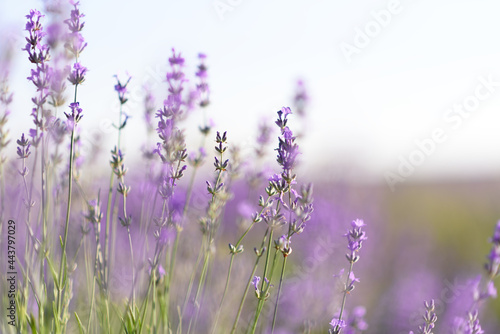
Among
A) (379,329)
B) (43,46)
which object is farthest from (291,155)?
(379,329)

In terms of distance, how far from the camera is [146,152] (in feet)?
8.16

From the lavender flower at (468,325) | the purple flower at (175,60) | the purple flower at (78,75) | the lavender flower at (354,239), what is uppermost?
the purple flower at (175,60)

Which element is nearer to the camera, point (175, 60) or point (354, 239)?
point (354, 239)

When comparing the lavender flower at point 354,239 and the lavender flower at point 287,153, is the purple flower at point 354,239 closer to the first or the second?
the lavender flower at point 354,239

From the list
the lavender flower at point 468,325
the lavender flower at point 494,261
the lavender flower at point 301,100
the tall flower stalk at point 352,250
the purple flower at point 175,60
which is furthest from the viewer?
the lavender flower at point 301,100

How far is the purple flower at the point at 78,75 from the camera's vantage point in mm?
1950

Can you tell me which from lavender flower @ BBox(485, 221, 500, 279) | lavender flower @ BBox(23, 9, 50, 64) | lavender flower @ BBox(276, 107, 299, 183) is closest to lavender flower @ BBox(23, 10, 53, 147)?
lavender flower @ BBox(23, 9, 50, 64)

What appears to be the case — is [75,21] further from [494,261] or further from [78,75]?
[494,261]

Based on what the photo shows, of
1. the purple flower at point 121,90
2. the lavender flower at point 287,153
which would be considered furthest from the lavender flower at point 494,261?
the purple flower at point 121,90

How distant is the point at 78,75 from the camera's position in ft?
6.39

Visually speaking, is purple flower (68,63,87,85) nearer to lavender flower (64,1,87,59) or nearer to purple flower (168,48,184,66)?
lavender flower (64,1,87,59)

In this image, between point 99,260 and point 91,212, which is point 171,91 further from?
point 99,260

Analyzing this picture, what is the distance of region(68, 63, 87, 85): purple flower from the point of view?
1.95 metres

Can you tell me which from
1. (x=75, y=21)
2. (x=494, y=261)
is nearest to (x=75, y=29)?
(x=75, y=21)
